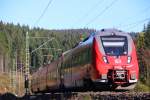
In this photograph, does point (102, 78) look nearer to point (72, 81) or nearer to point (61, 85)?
point (72, 81)

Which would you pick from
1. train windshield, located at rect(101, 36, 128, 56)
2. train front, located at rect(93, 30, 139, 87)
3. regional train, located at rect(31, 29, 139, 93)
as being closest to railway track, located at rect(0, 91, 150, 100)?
regional train, located at rect(31, 29, 139, 93)

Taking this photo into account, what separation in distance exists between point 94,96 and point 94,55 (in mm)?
2020

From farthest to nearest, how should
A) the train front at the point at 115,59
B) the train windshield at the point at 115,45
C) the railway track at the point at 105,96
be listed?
1. the train windshield at the point at 115,45
2. the train front at the point at 115,59
3. the railway track at the point at 105,96

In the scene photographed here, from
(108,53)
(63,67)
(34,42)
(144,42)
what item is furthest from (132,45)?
(34,42)

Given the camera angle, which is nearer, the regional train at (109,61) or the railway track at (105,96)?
the railway track at (105,96)

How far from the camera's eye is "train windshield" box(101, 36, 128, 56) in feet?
77.3

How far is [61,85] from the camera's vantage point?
3419 centimetres

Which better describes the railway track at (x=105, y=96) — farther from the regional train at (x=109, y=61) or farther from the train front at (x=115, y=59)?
the train front at (x=115, y=59)

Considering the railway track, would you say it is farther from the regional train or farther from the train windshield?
the train windshield

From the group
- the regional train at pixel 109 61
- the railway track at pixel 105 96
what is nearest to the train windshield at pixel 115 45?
the regional train at pixel 109 61

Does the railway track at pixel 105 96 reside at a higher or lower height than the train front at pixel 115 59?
lower

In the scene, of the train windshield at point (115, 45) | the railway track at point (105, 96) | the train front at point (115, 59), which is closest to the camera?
the railway track at point (105, 96)

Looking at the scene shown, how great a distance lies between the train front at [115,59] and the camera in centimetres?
2298

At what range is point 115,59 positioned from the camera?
23.3 metres
